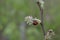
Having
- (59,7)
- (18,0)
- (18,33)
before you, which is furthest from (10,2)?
(59,7)

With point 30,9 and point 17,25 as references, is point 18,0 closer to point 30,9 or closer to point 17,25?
point 30,9

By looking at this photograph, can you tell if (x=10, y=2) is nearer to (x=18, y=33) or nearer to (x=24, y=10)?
(x=24, y=10)

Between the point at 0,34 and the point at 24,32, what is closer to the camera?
the point at 24,32

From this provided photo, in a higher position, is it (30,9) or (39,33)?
(30,9)

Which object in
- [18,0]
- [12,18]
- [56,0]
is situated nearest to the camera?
[18,0]

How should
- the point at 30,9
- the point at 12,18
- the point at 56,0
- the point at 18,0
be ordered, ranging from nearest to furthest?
the point at 18,0
the point at 30,9
the point at 12,18
the point at 56,0

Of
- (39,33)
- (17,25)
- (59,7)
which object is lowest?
(39,33)
